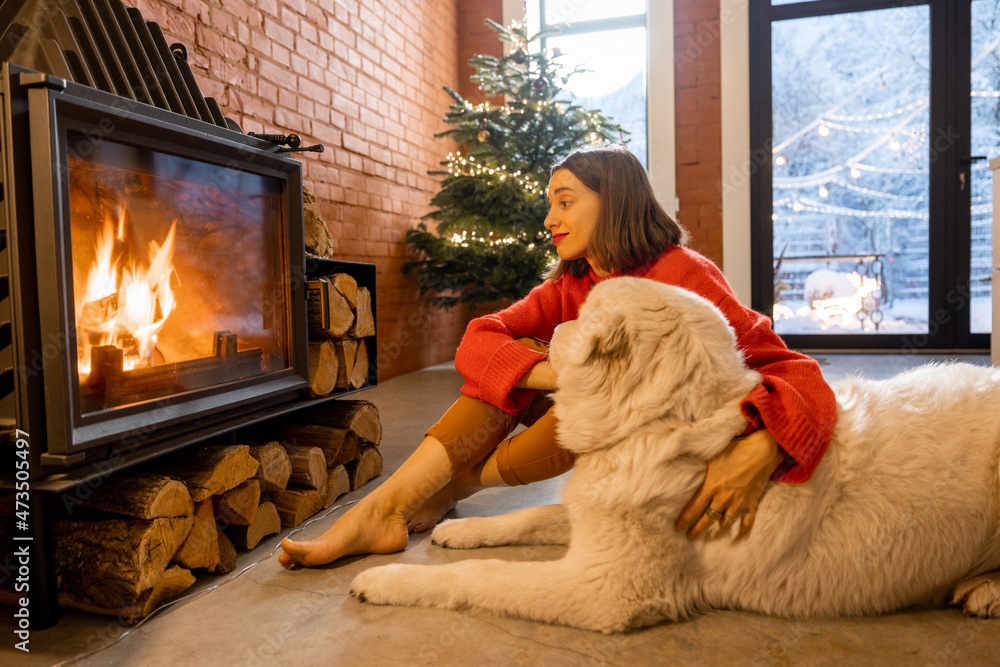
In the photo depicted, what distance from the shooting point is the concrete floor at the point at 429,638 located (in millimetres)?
1257

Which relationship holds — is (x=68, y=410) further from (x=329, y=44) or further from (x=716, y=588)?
(x=329, y=44)

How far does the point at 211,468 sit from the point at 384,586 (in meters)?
0.54

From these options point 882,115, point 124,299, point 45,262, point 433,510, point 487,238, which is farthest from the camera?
point 882,115

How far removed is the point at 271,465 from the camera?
1871 mm

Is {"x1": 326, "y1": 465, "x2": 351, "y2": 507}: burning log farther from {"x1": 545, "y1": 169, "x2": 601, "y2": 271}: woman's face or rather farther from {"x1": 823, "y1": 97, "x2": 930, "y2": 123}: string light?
{"x1": 823, "y1": 97, "x2": 930, "y2": 123}: string light

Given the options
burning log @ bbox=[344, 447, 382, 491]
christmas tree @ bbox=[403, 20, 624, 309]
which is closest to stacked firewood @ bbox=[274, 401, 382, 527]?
→ burning log @ bbox=[344, 447, 382, 491]

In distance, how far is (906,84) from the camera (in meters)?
5.87

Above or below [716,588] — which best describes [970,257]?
above

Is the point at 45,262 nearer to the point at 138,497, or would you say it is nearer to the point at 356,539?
the point at 138,497

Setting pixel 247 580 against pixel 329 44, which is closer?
pixel 247 580

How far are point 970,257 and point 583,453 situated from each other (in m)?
6.01

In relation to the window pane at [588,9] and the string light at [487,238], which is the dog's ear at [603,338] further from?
the window pane at [588,9]

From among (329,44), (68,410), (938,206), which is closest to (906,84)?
(938,206)

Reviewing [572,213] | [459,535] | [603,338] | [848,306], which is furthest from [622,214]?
[848,306]
